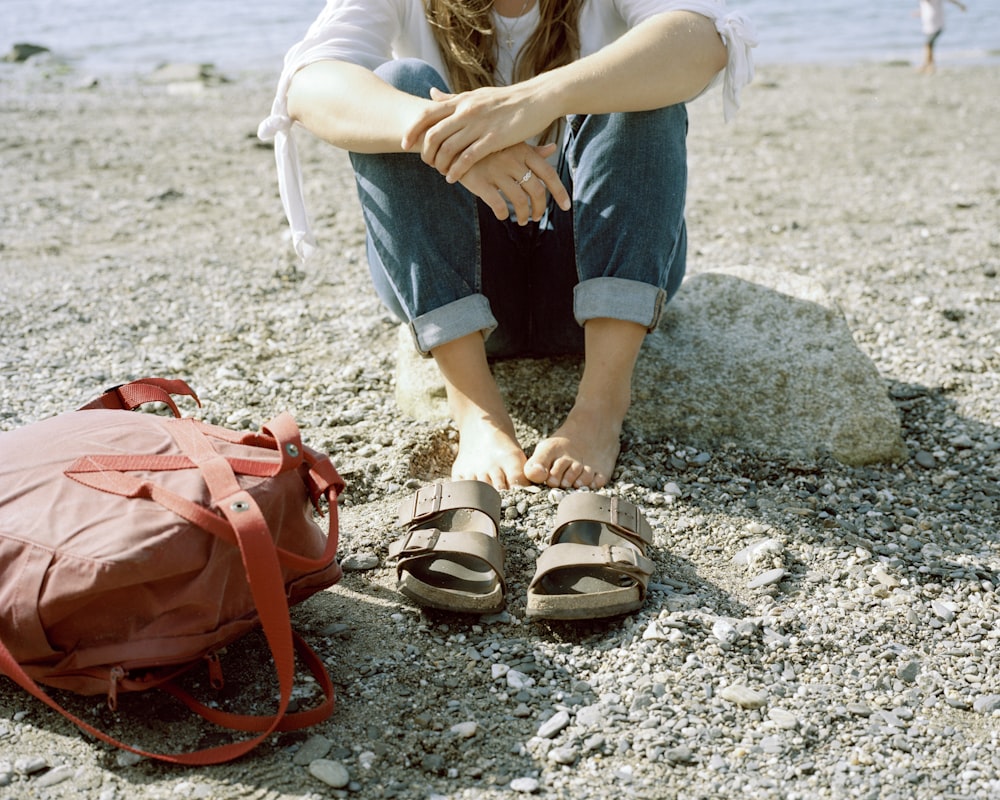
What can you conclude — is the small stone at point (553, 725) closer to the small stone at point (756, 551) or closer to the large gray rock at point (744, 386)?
the small stone at point (756, 551)

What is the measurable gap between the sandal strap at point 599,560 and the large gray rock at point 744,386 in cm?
82

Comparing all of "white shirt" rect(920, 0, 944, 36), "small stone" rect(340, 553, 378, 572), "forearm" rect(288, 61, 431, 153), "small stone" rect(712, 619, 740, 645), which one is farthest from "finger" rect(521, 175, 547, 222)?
"white shirt" rect(920, 0, 944, 36)

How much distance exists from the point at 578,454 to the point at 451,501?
0.44m

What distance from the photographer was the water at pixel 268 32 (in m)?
13.7

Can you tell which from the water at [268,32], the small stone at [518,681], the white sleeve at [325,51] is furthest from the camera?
the water at [268,32]

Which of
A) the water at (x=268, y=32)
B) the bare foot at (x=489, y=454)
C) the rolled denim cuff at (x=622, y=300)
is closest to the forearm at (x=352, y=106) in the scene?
the rolled denim cuff at (x=622, y=300)


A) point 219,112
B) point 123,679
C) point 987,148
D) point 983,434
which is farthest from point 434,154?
point 219,112

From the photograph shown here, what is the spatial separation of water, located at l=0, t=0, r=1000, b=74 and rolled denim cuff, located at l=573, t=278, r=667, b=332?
1194 centimetres

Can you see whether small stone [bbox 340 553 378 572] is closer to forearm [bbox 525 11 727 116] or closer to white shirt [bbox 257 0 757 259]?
white shirt [bbox 257 0 757 259]

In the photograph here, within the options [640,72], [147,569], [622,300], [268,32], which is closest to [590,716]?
[147,569]

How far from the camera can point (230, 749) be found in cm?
167

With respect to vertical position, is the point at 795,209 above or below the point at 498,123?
below

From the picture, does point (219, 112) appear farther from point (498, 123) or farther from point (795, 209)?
point (498, 123)

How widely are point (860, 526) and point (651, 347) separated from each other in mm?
886
